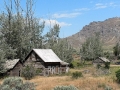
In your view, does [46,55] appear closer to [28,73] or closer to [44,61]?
[44,61]

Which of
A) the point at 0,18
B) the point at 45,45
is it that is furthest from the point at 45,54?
the point at 45,45

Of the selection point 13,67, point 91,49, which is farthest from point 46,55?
point 91,49

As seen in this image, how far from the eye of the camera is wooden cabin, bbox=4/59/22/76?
4050 cm

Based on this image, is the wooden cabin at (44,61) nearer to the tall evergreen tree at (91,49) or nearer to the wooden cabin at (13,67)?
the wooden cabin at (13,67)

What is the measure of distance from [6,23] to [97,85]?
32.6m

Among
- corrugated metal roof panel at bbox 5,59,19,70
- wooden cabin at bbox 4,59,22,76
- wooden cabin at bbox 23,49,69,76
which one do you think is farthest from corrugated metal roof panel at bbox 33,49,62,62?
corrugated metal roof panel at bbox 5,59,19,70

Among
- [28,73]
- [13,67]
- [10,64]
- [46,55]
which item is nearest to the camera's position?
[28,73]

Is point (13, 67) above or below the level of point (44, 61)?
below

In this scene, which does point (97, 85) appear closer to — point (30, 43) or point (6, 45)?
point (6, 45)

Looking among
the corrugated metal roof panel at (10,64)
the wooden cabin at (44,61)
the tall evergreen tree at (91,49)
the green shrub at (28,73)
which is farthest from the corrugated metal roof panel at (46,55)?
the tall evergreen tree at (91,49)

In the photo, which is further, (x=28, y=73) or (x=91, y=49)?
(x=91, y=49)

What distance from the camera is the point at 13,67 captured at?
4106 centimetres

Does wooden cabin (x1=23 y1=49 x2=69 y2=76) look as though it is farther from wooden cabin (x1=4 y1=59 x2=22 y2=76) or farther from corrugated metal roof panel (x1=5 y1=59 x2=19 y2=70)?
corrugated metal roof panel (x1=5 y1=59 x2=19 y2=70)

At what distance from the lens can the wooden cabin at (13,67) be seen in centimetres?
4050
